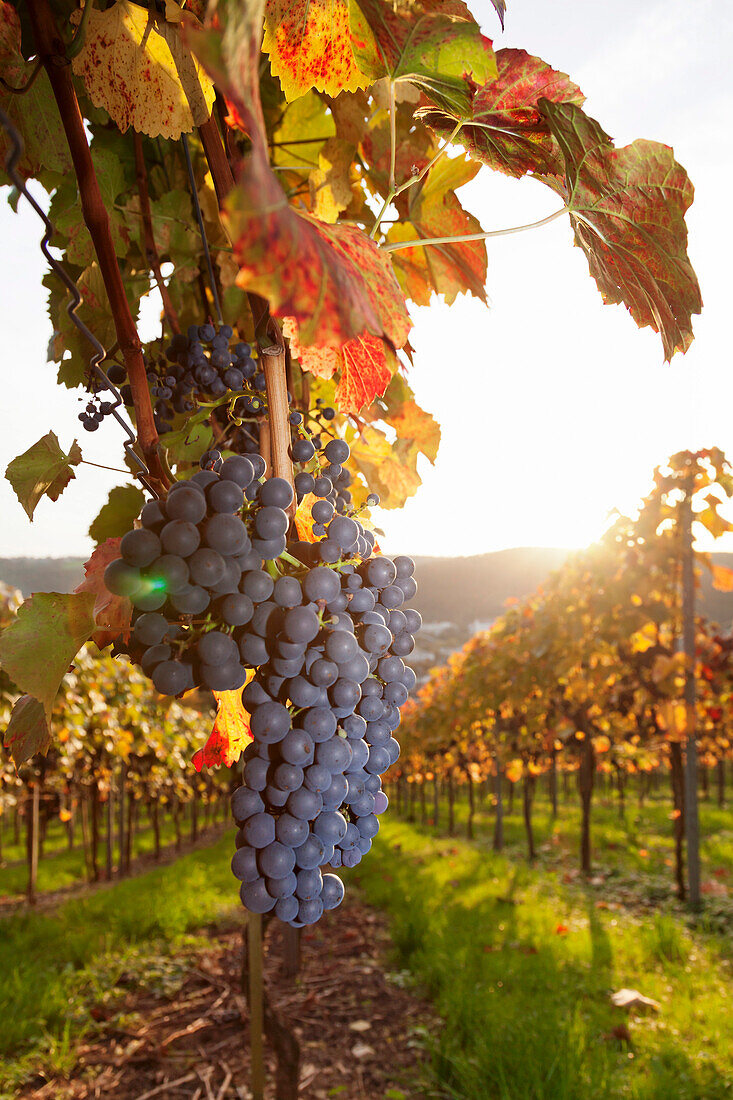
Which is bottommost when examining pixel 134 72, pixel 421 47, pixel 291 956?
pixel 291 956

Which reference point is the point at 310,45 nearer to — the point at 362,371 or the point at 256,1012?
the point at 362,371

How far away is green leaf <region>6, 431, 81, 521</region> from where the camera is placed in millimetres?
841

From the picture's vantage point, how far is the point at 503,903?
7.43 metres

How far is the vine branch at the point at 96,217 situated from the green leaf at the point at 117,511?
1.27ft

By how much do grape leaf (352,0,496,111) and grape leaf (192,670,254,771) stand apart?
0.71m

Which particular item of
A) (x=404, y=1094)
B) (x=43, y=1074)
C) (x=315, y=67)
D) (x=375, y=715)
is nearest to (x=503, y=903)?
(x=404, y=1094)

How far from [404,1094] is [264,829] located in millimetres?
4183

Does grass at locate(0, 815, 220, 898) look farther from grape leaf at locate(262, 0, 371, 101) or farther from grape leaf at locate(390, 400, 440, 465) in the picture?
grape leaf at locate(262, 0, 371, 101)

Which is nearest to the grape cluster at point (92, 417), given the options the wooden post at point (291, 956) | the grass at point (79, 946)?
the grass at point (79, 946)

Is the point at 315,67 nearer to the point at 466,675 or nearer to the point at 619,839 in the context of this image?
the point at 466,675

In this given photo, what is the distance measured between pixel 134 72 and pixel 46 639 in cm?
75

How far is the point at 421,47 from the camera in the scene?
2.28ft

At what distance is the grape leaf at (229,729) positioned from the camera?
2.50 ft

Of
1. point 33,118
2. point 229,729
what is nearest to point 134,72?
point 33,118
